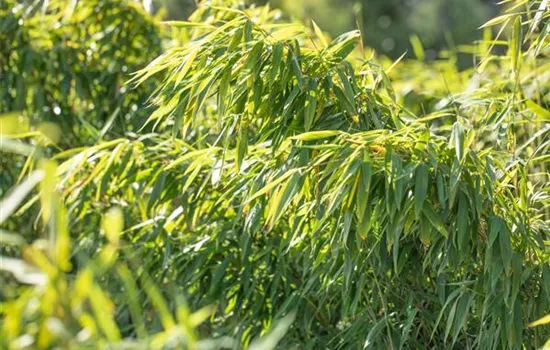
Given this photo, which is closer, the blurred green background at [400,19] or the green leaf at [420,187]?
the green leaf at [420,187]

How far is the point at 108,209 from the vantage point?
10.3 feet

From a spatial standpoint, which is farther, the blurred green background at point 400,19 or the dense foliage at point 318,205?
the blurred green background at point 400,19

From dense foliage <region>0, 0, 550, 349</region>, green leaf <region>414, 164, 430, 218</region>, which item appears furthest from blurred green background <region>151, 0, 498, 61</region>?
green leaf <region>414, 164, 430, 218</region>

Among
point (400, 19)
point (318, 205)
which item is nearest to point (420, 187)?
point (318, 205)

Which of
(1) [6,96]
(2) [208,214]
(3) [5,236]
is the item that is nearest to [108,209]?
(2) [208,214]

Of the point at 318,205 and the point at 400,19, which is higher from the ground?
the point at 318,205

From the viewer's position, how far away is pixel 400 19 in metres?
11.2

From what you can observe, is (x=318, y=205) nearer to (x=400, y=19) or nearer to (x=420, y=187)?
Result: (x=420, y=187)

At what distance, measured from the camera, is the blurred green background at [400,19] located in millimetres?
8922

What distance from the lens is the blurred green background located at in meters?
8.92

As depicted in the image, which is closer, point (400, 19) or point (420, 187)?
point (420, 187)

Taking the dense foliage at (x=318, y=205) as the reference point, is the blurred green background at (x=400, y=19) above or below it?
below

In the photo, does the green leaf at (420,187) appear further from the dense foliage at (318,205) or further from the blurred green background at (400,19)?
the blurred green background at (400,19)

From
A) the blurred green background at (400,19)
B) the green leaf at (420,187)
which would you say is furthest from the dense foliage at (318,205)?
the blurred green background at (400,19)
